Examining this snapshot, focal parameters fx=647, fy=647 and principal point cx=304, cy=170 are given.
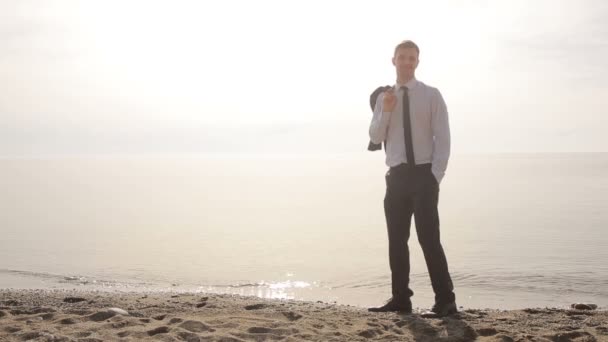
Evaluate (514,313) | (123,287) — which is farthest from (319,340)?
(123,287)

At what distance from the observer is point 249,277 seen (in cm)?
1204

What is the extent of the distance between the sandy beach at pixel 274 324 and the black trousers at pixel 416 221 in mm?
343

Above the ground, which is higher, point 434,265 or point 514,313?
point 434,265

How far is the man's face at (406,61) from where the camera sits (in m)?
6.01

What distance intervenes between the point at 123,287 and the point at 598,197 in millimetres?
29448

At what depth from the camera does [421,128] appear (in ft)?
19.6

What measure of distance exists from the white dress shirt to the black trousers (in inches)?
4.4

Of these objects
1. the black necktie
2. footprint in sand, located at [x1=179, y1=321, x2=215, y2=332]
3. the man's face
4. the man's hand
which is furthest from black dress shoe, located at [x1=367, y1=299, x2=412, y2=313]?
the man's face

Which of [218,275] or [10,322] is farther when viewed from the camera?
[218,275]

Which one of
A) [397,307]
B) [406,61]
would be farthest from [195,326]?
[406,61]

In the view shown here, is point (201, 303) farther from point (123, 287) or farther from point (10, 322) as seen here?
point (123, 287)

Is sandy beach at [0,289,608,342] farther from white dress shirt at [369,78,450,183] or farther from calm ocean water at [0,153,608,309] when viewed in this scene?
calm ocean water at [0,153,608,309]

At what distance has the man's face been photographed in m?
6.01

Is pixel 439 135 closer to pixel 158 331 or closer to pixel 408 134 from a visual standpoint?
pixel 408 134
